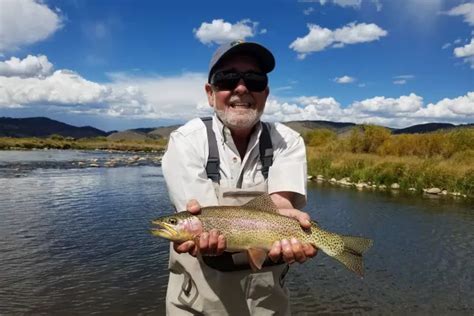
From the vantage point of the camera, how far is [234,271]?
10.2ft

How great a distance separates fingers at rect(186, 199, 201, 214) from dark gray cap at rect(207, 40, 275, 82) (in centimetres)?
101

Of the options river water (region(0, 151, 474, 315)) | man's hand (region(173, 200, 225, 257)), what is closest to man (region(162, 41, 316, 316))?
man's hand (region(173, 200, 225, 257))

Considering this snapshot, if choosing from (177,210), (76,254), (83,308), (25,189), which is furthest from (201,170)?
(25,189)

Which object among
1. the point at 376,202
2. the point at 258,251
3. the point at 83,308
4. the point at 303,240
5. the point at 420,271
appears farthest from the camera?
the point at 376,202

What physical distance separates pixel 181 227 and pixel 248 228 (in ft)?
1.53

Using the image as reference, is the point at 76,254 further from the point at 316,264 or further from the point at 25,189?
the point at 25,189

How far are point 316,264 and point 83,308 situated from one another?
649cm

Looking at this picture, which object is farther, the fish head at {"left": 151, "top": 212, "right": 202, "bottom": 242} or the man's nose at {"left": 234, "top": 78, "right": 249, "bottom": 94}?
the man's nose at {"left": 234, "top": 78, "right": 249, "bottom": 94}

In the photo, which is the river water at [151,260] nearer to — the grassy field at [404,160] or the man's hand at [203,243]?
the grassy field at [404,160]

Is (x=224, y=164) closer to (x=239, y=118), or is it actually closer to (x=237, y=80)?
(x=239, y=118)

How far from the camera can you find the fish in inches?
119

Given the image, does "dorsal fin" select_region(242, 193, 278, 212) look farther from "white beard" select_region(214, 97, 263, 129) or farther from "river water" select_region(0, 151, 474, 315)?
"river water" select_region(0, 151, 474, 315)

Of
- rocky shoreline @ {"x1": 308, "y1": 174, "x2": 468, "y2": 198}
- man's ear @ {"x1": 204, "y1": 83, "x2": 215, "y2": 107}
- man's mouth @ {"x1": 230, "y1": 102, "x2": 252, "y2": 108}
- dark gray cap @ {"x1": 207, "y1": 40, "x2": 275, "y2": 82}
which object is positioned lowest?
rocky shoreline @ {"x1": 308, "y1": 174, "x2": 468, "y2": 198}

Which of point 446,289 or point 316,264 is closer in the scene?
point 446,289
